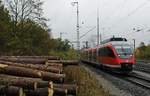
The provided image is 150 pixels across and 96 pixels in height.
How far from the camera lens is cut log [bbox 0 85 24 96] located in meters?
9.99

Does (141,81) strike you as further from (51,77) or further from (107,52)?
(51,77)

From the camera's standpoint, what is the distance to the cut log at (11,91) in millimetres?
9992

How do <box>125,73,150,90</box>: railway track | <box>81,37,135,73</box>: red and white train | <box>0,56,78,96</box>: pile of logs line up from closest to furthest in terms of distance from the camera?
<box>0,56,78,96</box>: pile of logs
<box>125,73,150,90</box>: railway track
<box>81,37,135,73</box>: red and white train

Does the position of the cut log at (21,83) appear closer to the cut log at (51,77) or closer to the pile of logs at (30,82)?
the pile of logs at (30,82)

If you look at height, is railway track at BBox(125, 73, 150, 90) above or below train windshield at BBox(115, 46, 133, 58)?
below

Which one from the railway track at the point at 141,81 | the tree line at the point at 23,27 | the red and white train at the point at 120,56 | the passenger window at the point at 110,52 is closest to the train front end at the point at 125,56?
the red and white train at the point at 120,56

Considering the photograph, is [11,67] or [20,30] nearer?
[11,67]

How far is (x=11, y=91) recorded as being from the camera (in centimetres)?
1005

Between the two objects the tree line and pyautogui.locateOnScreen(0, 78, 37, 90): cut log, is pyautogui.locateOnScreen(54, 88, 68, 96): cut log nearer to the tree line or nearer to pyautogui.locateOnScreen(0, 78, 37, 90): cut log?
pyautogui.locateOnScreen(0, 78, 37, 90): cut log

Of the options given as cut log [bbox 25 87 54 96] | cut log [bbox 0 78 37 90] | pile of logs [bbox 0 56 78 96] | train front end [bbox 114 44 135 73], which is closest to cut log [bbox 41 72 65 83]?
pile of logs [bbox 0 56 78 96]

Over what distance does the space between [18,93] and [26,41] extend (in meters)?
39.9

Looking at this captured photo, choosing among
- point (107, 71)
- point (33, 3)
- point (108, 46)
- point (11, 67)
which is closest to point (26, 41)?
point (33, 3)

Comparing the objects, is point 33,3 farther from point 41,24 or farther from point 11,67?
point 11,67

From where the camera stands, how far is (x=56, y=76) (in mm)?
11602
